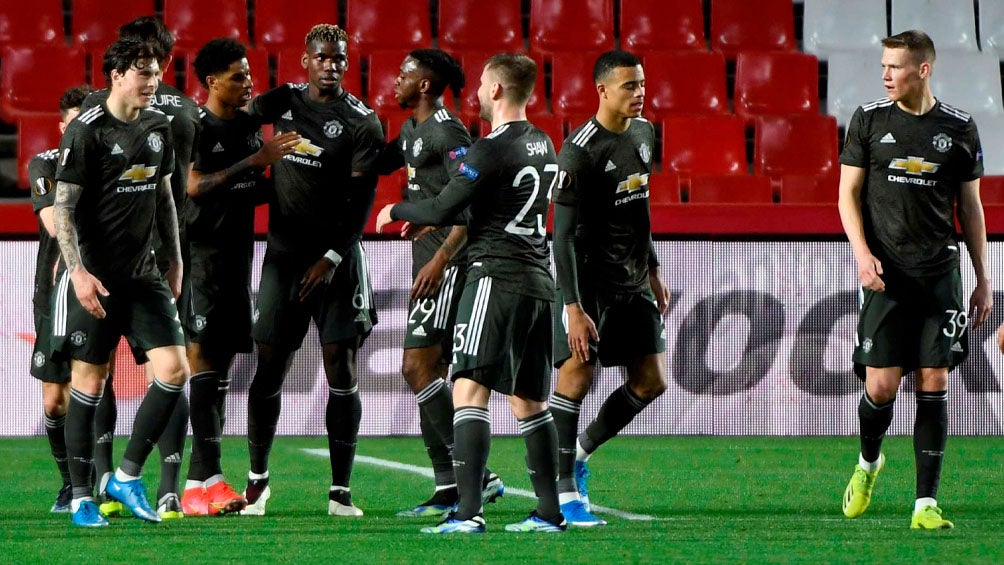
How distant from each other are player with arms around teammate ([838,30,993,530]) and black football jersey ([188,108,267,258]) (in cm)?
251

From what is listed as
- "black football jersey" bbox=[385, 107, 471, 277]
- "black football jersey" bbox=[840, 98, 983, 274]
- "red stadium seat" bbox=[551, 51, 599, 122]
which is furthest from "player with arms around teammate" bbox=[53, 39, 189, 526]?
"red stadium seat" bbox=[551, 51, 599, 122]

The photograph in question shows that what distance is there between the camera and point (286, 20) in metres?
12.6

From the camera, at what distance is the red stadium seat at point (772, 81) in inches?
486

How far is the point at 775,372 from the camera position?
9586mm

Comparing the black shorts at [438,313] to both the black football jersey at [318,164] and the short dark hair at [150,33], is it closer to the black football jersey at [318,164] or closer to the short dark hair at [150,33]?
the black football jersey at [318,164]

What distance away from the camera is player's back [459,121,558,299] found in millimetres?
5121

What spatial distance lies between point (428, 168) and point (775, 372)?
4103 millimetres

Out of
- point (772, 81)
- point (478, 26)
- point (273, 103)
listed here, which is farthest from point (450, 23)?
point (273, 103)

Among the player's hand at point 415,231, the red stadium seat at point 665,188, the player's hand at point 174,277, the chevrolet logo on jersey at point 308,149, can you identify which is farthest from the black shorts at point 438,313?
the red stadium seat at point 665,188

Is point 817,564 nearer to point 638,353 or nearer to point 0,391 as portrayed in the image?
point 638,353

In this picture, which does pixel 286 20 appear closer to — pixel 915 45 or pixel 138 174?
pixel 138 174

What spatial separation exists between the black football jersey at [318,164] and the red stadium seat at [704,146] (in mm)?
5396

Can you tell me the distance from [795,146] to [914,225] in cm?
610

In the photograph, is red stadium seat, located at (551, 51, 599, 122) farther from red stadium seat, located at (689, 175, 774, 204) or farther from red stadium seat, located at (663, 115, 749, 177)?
red stadium seat, located at (689, 175, 774, 204)
